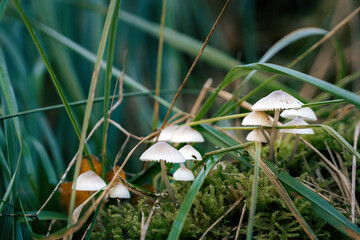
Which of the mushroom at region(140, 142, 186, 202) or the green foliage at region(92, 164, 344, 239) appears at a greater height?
the mushroom at region(140, 142, 186, 202)

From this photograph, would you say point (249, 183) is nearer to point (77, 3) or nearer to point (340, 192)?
point (340, 192)

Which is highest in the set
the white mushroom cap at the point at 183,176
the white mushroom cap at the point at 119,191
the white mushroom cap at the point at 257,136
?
the white mushroom cap at the point at 257,136

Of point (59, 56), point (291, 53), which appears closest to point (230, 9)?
point (291, 53)

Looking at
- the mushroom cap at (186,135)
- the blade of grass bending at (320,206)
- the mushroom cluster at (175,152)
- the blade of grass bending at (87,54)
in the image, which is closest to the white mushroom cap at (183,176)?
the mushroom cluster at (175,152)

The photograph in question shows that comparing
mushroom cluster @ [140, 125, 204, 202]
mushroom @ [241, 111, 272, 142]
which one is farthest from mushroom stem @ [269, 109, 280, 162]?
mushroom cluster @ [140, 125, 204, 202]

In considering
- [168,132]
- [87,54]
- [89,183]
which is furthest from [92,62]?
[89,183]

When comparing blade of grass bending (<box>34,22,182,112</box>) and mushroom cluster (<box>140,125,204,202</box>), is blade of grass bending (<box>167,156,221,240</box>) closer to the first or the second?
mushroom cluster (<box>140,125,204,202</box>)

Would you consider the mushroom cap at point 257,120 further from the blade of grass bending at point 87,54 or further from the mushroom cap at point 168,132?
the blade of grass bending at point 87,54
